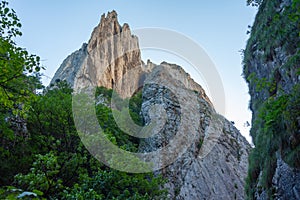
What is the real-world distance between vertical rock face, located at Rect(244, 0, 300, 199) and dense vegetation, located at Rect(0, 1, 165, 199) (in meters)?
4.91

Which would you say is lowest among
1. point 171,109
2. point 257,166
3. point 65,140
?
point 257,166

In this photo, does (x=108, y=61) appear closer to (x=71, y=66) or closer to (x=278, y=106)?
(x=71, y=66)

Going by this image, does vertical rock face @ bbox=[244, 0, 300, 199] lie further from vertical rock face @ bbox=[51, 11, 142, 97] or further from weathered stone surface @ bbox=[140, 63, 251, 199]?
vertical rock face @ bbox=[51, 11, 142, 97]

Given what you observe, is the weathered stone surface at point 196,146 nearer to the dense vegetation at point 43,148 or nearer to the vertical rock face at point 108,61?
the dense vegetation at point 43,148

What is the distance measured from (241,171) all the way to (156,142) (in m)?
6.75

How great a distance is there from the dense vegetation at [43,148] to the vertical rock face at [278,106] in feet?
16.1

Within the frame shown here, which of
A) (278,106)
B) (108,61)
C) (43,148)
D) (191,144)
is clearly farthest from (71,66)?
(278,106)

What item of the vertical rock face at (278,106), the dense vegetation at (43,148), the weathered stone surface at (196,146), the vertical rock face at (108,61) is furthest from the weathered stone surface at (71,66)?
the vertical rock face at (278,106)

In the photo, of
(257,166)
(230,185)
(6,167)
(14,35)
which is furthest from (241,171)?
(14,35)

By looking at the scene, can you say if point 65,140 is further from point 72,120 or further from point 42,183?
point 42,183

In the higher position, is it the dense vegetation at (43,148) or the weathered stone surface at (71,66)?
the weathered stone surface at (71,66)

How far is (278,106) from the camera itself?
6980 mm

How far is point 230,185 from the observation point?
2019 cm

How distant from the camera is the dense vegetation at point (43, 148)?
780 centimetres
